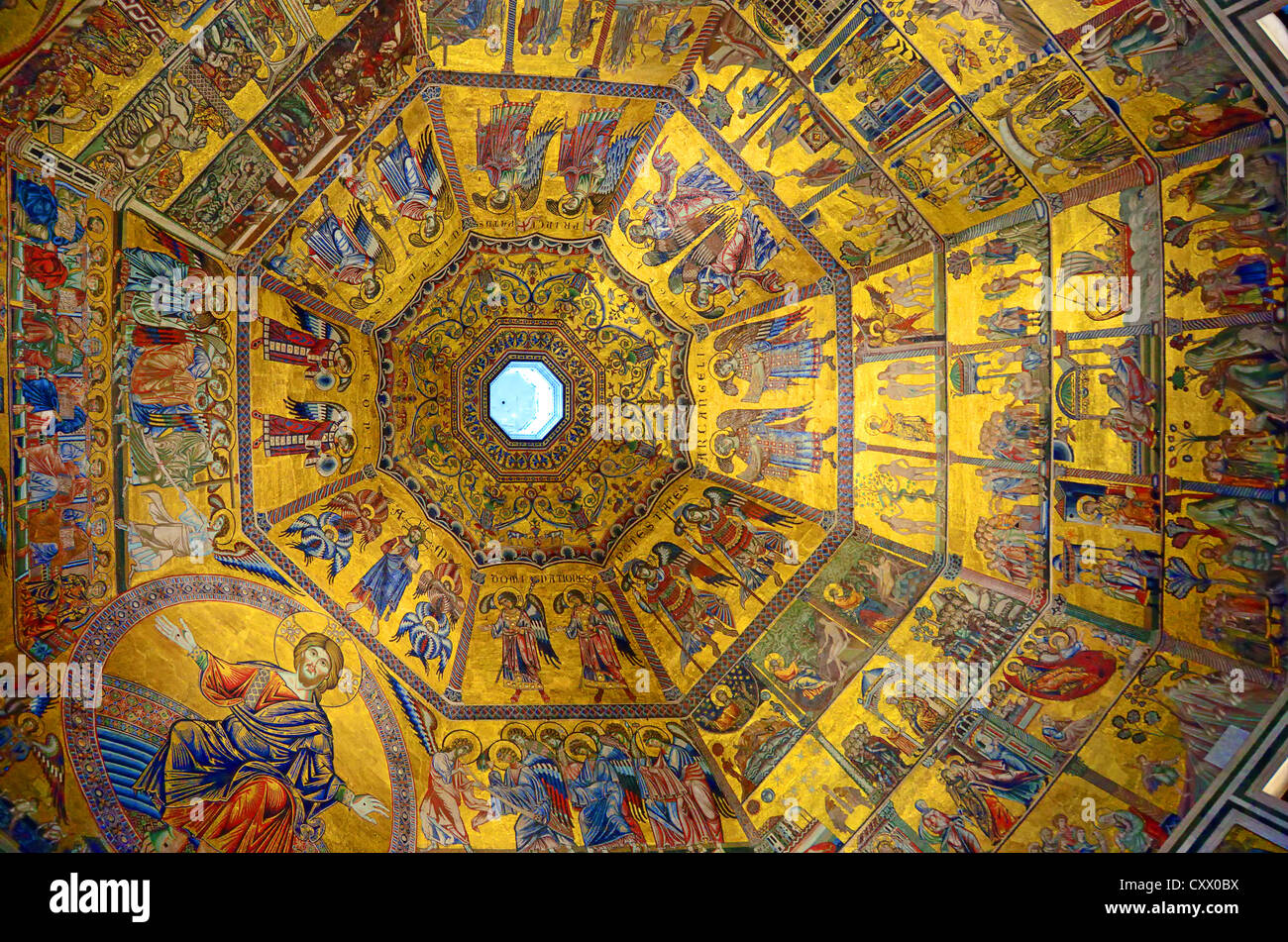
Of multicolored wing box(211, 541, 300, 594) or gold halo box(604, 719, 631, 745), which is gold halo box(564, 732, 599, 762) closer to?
gold halo box(604, 719, 631, 745)

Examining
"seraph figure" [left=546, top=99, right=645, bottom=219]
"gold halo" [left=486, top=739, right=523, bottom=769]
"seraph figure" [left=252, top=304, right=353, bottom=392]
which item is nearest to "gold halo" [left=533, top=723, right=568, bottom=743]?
"gold halo" [left=486, top=739, right=523, bottom=769]

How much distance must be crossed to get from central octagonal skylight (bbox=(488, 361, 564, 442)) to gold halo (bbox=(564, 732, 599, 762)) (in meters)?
5.41

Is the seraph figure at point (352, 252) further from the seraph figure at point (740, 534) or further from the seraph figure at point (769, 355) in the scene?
the seraph figure at point (740, 534)

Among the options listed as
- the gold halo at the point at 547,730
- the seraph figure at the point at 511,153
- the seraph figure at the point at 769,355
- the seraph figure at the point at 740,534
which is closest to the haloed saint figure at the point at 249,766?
the gold halo at the point at 547,730

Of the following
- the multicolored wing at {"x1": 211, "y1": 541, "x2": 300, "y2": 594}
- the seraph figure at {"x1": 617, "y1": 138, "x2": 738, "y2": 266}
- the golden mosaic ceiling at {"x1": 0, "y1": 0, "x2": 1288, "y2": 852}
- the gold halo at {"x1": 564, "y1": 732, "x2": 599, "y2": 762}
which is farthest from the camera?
the seraph figure at {"x1": 617, "y1": 138, "x2": 738, "y2": 266}

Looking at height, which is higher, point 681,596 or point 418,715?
point 681,596

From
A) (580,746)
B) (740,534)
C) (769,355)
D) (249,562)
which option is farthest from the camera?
(740,534)

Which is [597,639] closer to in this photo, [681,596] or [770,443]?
[681,596]

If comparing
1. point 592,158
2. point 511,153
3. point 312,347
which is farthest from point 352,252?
point 592,158

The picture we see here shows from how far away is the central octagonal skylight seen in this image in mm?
12766

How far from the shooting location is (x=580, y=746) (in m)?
10.3

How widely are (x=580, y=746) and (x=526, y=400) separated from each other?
20.8 ft

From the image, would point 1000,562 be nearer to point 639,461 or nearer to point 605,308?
point 639,461

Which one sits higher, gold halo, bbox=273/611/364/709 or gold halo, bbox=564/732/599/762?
gold halo, bbox=273/611/364/709
